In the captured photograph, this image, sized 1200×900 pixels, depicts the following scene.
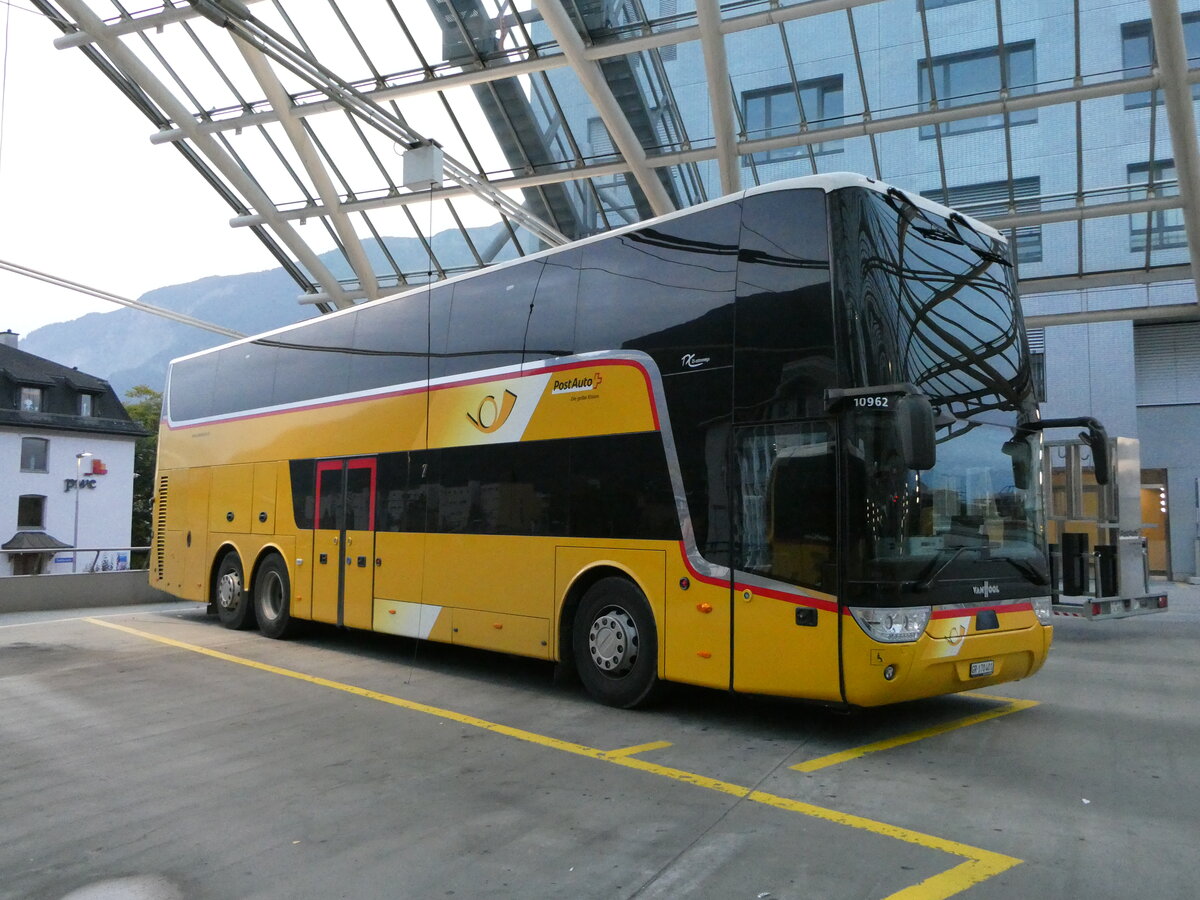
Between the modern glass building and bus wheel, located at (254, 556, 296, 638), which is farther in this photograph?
A: the modern glass building

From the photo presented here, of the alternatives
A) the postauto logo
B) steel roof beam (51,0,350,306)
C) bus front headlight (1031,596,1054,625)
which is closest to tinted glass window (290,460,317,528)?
the postauto logo

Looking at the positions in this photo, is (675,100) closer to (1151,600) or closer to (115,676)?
(1151,600)

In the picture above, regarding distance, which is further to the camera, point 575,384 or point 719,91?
point 719,91

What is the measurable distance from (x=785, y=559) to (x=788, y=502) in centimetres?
37

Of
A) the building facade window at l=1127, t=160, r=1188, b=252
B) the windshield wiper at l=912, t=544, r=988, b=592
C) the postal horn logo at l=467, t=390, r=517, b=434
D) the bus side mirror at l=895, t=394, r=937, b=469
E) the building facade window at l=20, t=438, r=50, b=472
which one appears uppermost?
the building facade window at l=1127, t=160, r=1188, b=252

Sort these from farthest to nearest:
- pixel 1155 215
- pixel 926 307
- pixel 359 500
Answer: pixel 1155 215 → pixel 359 500 → pixel 926 307

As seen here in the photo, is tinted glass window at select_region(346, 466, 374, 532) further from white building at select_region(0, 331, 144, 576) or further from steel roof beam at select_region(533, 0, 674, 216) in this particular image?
white building at select_region(0, 331, 144, 576)

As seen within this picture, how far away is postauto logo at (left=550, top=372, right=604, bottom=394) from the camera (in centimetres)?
820

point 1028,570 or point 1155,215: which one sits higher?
point 1155,215

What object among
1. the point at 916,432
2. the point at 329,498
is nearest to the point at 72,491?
the point at 329,498

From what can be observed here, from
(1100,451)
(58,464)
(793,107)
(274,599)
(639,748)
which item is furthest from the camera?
(58,464)

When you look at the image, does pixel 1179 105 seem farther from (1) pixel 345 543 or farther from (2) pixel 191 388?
(2) pixel 191 388

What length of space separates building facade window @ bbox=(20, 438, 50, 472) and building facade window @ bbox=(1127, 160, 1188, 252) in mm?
51618

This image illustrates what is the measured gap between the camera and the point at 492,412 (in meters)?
9.24
